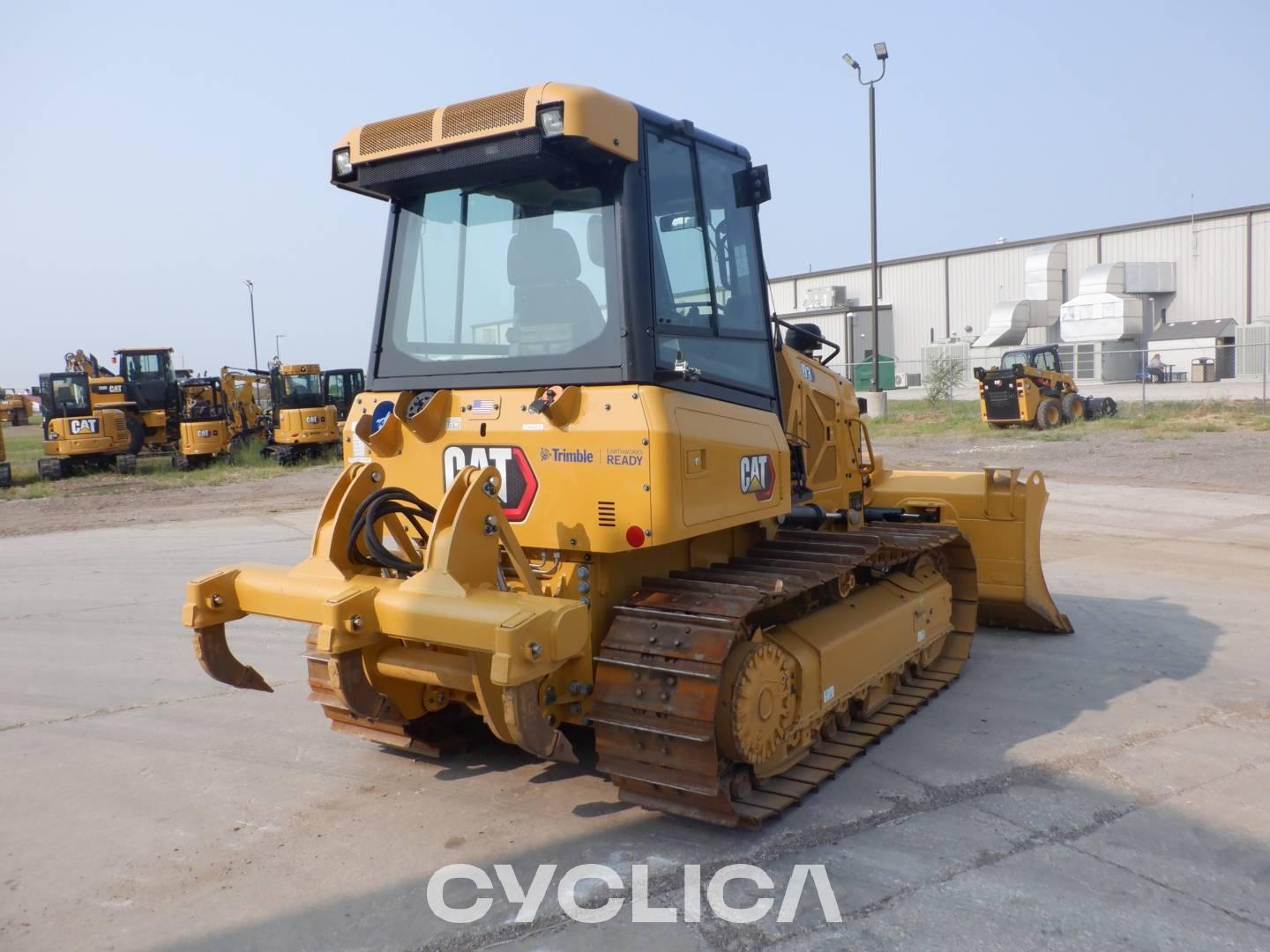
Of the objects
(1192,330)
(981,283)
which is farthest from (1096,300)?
(981,283)

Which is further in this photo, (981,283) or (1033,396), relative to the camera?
(981,283)

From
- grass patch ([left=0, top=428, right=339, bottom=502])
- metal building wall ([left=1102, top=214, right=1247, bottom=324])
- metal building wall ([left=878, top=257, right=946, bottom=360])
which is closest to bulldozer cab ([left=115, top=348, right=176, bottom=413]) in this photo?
grass patch ([left=0, top=428, right=339, bottom=502])

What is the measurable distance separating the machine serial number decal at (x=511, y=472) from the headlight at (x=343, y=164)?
4.67 ft

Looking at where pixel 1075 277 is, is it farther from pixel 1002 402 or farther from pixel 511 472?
pixel 511 472

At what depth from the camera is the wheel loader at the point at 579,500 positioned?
155 inches

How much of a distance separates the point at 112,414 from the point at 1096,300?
37.2 m

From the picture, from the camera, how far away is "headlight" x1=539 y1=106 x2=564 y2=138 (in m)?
4.03

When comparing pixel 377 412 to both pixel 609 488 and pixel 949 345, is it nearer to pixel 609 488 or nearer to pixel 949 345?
pixel 609 488

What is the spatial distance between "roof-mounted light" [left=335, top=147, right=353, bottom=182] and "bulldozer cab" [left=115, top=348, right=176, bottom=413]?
25554 millimetres

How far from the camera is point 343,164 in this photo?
15.8ft

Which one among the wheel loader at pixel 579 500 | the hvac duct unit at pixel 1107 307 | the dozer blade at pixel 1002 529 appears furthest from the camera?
the hvac duct unit at pixel 1107 307

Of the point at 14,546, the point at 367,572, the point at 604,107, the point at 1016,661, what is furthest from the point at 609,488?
the point at 14,546

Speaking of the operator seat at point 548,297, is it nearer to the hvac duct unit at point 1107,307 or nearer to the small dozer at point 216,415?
the small dozer at point 216,415

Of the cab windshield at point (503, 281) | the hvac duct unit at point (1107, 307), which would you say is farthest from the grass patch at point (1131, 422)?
the cab windshield at point (503, 281)
